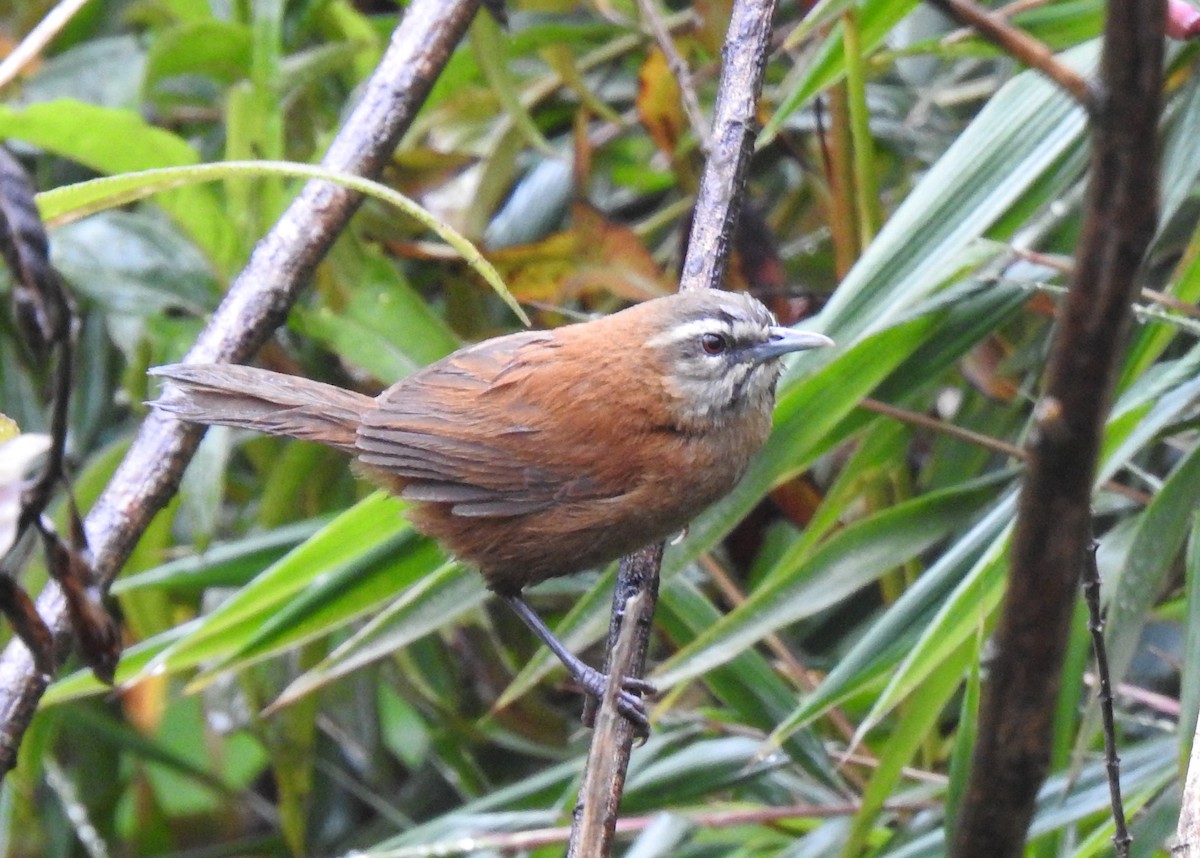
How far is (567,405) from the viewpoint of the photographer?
304 centimetres

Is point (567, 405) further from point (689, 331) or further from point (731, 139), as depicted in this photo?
point (731, 139)

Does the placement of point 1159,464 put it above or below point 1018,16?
below

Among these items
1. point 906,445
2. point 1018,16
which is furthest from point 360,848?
point 1018,16

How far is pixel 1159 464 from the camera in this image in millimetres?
3771

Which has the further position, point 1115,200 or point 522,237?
point 522,237

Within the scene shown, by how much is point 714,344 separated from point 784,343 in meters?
Result: 0.16

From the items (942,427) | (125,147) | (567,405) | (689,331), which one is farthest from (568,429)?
(125,147)

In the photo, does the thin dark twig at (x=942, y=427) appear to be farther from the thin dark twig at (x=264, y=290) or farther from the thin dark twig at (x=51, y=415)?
the thin dark twig at (x=51, y=415)

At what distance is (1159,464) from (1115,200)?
3.06 metres

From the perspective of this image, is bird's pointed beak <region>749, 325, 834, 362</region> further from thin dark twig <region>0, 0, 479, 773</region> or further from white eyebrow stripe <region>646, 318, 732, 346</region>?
thin dark twig <region>0, 0, 479, 773</region>

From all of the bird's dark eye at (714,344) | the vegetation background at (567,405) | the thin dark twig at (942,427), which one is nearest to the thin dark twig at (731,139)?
the vegetation background at (567,405)

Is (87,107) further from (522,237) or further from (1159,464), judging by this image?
(1159,464)

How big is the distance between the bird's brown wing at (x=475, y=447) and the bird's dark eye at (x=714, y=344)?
339 millimetres

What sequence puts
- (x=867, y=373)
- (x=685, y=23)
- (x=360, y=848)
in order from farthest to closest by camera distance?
(x=360, y=848) < (x=685, y=23) < (x=867, y=373)
